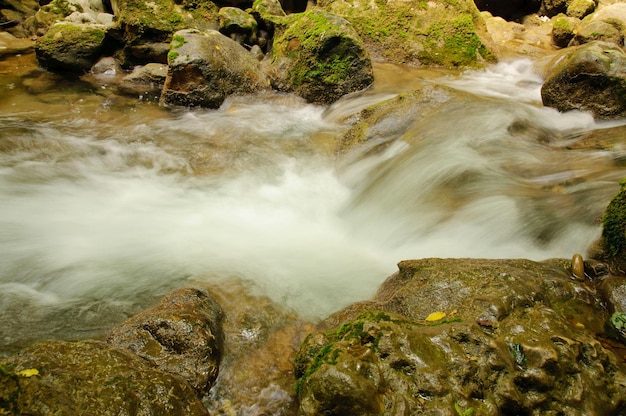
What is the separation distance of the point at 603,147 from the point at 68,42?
11177 mm

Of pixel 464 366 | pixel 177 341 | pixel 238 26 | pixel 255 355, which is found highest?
pixel 238 26

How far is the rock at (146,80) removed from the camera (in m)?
9.28

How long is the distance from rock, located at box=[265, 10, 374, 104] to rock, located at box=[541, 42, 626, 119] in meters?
3.64

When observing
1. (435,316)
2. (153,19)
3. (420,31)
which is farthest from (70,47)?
(435,316)

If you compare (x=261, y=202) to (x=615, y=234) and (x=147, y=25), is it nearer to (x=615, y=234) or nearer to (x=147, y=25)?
(x=615, y=234)

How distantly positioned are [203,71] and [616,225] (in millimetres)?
7097

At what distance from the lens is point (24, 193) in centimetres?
540

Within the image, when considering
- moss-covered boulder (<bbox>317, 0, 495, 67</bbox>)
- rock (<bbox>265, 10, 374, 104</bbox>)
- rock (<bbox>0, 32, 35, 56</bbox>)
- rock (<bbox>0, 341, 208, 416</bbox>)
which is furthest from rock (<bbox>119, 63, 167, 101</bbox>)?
rock (<bbox>0, 341, 208, 416</bbox>)

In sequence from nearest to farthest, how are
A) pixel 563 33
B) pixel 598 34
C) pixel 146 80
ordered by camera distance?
pixel 146 80 < pixel 598 34 < pixel 563 33

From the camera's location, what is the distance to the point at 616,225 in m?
3.66

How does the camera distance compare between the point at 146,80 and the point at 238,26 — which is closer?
the point at 146,80

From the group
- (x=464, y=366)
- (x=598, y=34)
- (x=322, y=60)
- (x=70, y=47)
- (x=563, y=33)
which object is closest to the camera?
(x=464, y=366)

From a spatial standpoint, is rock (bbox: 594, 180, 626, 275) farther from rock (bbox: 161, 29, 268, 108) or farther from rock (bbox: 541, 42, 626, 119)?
rock (bbox: 161, 29, 268, 108)

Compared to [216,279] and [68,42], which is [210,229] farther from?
[68,42]
